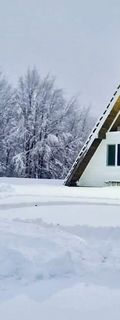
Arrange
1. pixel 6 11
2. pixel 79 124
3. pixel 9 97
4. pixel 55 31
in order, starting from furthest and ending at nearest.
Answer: pixel 6 11 → pixel 55 31 → pixel 79 124 → pixel 9 97

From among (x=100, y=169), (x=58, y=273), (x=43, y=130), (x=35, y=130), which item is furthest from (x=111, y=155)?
(x=58, y=273)

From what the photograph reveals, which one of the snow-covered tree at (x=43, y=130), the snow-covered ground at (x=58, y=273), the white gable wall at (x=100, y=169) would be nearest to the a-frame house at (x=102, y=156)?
the white gable wall at (x=100, y=169)

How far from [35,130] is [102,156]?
13.5 metres

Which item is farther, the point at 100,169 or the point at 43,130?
the point at 43,130

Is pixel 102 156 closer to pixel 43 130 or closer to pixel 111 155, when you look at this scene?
pixel 111 155

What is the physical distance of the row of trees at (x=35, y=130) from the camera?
33438 millimetres

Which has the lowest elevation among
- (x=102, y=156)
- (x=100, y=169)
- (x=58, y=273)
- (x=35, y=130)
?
(x=58, y=273)

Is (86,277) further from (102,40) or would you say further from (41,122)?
(102,40)

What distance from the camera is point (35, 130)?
112ft

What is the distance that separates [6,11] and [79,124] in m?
127

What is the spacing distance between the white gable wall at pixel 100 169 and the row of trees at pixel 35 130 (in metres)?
11.6

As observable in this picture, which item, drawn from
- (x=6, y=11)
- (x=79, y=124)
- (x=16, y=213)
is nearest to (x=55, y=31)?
(x=6, y=11)

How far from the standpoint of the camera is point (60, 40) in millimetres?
103750

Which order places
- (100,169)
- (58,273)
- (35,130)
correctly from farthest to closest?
(35,130), (100,169), (58,273)
